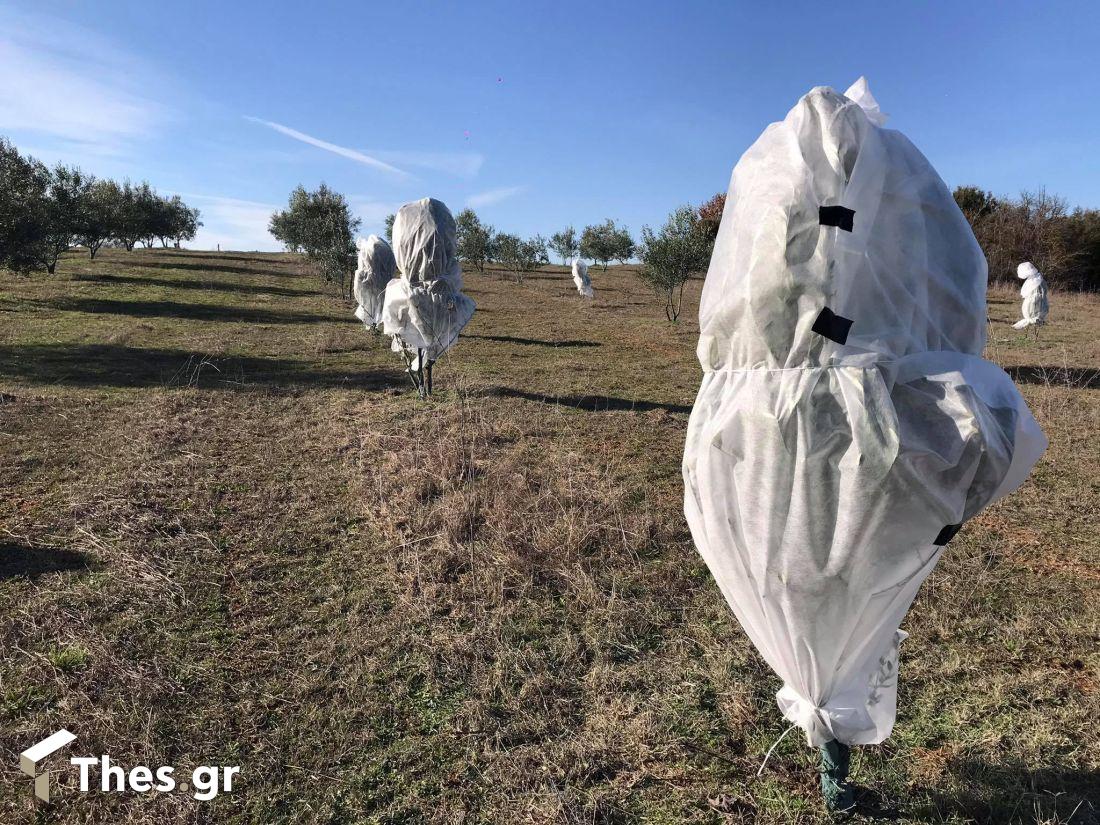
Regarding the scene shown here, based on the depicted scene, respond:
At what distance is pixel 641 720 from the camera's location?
10.7 ft

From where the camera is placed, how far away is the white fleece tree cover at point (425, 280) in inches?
377

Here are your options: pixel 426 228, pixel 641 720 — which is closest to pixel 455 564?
pixel 641 720

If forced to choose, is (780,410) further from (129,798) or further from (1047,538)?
(1047,538)

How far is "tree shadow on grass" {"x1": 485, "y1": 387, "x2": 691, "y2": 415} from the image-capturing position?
412 inches

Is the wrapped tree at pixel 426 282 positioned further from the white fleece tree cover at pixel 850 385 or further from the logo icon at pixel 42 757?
the white fleece tree cover at pixel 850 385

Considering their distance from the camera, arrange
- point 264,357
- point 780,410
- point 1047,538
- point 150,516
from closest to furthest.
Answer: point 780,410 < point 1047,538 < point 150,516 < point 264,357

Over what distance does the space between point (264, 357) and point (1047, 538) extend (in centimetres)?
1542

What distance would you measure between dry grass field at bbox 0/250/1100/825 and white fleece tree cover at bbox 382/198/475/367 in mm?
1624

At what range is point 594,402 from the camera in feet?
36.0

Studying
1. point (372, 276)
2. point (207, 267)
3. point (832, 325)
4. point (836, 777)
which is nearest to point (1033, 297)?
point (372, 276)

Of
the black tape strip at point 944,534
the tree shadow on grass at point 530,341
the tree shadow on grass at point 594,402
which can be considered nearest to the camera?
the black tape strip at point 944,534

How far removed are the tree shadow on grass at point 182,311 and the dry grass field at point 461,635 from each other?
1327 cm

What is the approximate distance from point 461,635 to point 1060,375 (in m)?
14.6

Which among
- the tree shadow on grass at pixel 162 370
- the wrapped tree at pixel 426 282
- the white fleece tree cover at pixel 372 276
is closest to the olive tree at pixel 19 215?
the tree shadow on grass at pixel 162 370
